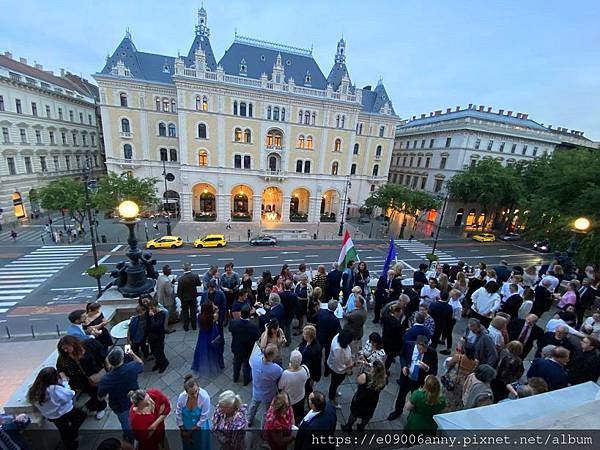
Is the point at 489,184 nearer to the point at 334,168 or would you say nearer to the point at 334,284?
the point at 334,168

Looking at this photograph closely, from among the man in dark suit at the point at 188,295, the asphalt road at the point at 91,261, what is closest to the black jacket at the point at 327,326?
the man in dark suit at the point at 188,295

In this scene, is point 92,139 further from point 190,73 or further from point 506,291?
point 506,291

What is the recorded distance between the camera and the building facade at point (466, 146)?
3575 cm

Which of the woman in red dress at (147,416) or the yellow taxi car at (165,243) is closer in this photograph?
the woman in red dress at (147,416)

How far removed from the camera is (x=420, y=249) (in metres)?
29.0

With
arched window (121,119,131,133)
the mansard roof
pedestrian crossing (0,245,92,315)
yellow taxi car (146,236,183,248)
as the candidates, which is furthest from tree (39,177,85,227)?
the mansard roof

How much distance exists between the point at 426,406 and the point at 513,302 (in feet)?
17.0

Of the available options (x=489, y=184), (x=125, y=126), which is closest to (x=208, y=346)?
(x=489, y=184)

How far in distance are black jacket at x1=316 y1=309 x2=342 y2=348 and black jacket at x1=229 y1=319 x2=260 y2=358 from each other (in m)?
1.24

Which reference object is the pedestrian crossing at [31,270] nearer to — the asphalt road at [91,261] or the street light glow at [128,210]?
the asphalt road at [91,261]

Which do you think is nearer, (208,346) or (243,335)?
(243,335)

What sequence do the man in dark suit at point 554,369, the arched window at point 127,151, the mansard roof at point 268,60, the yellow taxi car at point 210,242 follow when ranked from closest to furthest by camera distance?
the man in dark suit at point 554,369 → the yellow taxi car at point 210,242 → the mansard roof at point 268,60 → the arched window at point 127,151

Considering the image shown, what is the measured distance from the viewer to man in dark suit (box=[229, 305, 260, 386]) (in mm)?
4777

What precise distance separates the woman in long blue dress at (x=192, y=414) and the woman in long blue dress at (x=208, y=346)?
1.57m
